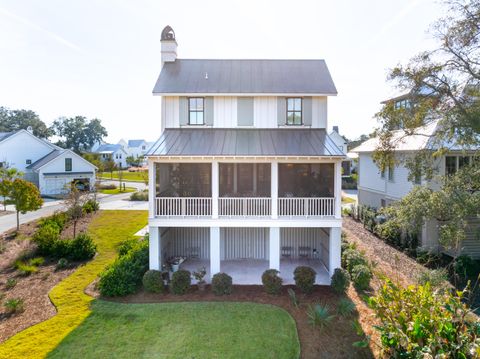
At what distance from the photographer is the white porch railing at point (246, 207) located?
15.0m

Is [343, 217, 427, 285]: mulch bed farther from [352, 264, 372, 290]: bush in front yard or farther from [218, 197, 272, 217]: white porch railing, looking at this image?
[218, 197, 272, 217]: white porch railing

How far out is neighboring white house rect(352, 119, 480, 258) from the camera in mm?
17422

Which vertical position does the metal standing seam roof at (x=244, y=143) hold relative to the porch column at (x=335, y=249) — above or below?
above

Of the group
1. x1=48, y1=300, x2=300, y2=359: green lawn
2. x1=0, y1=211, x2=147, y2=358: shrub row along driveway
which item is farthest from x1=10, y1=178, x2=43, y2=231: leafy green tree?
x1=48, y1=300, x2=300, y2=359: green lawn

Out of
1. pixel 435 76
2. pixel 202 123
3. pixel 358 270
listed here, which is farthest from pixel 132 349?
pixel 435 76

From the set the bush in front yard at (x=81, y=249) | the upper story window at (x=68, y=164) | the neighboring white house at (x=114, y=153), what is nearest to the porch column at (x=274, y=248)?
the bush in front yard at (x=81, y=249)

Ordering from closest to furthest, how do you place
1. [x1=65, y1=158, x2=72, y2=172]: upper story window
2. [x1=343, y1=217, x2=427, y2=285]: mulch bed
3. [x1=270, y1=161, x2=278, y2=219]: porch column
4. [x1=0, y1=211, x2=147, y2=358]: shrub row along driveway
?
→ [x1=0, y1=211, x2=147, y2=358]: shrub row along driveway < [x1=270, y1=161, x2=278, y2=219]: porch column < [x1=343, y1=217, x2=427, y2=285]: mulch bed < [x1=65, y1=158, x2=72, y2=172]: upper story window

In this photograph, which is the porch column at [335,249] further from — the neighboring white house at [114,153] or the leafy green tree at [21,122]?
the leafy green tree at [21,122]

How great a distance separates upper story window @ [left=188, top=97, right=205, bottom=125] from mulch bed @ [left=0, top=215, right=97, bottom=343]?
1064 centimetres

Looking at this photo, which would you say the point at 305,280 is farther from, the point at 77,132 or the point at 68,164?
the point at 77,132

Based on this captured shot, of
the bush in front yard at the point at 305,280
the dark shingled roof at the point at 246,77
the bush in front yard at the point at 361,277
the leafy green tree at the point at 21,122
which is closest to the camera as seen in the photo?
the bush in front yard at the point at 305,280

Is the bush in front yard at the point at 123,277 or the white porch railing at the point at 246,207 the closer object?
the bush in front yard at the point at 123,277

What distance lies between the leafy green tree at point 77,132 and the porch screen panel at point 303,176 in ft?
288

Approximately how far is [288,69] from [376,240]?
13.6m
